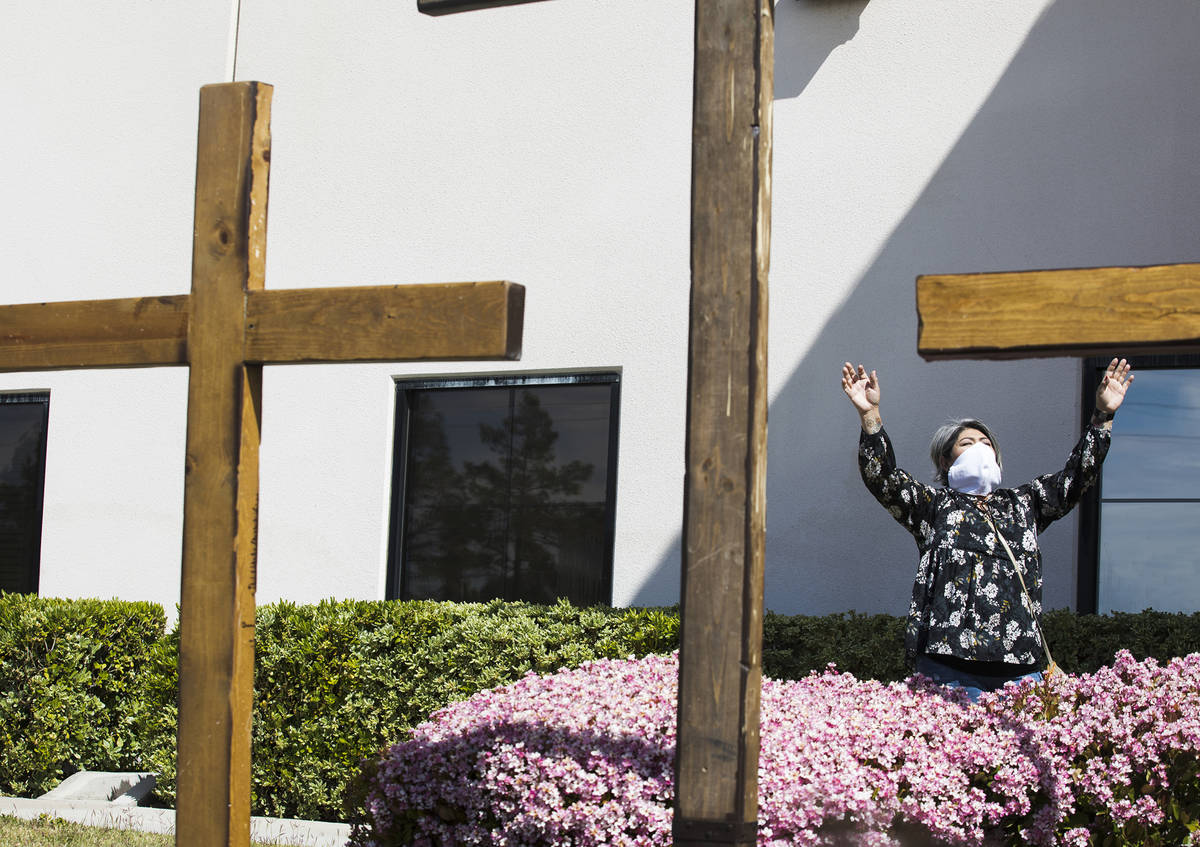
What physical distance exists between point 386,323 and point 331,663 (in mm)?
3757

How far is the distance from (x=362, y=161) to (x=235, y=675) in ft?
18.4

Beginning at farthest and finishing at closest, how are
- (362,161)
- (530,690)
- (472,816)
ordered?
(362,161) → (530,690) → (472,816)

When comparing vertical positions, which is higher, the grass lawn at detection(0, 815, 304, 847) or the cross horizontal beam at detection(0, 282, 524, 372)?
the cross horizontal beam at detection(0, 282, 524, 372)

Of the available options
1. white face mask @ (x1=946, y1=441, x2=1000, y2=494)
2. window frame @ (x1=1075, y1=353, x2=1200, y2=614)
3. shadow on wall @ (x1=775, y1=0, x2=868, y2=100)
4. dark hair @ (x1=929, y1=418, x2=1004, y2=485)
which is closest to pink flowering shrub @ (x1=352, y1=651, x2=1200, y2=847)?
white face mask @ (x1=946, y1=441, x2=1000, y2=494)

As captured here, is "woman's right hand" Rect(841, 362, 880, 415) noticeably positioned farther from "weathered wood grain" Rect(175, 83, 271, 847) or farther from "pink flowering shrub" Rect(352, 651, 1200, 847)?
"weathered wood grain" Rect(175, 83, 271, 847)

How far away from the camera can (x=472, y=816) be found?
4145mm

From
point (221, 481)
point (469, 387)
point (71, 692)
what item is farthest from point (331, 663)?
point (221, 481)

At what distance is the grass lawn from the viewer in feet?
20.2

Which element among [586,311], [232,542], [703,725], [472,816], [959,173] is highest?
[959,173]

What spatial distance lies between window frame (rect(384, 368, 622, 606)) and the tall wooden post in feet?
15.6

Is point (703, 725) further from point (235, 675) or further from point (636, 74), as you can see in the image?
point (636, 74)

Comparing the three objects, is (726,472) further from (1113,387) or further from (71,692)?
(71,692)

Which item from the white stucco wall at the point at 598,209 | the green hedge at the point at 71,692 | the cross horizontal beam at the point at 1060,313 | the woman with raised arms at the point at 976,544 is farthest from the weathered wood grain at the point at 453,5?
the green hedge at the point at 71,692

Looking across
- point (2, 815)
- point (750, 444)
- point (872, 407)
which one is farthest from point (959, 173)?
point (2, 815)
